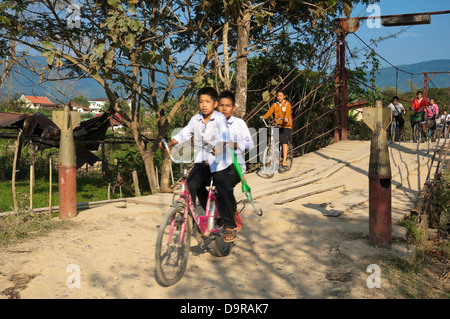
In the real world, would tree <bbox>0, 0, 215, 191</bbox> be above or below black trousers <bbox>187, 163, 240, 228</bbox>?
above

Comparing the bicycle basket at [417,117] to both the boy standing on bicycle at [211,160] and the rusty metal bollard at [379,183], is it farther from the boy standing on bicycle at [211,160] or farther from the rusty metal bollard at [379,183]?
the boy standing on bicycle at [211,160]

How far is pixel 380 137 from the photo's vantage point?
4.50 metres

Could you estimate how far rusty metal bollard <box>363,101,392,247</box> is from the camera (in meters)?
4.37

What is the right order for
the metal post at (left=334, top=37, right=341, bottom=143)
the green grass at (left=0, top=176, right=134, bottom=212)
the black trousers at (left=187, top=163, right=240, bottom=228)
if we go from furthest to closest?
1. the metal post at (left=334, top=37, right=341, bottom=143)
2. the green grass at (left=0, top=176, right=134, bottom=212)
3. the black trousers at (left=187, top=163, right=240, bottom=228)

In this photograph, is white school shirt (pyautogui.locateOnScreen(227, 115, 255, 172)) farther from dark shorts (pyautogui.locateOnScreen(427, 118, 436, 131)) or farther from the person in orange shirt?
dark shorts (pyautogui.locateOnScreen(427, 118, 436, 131))

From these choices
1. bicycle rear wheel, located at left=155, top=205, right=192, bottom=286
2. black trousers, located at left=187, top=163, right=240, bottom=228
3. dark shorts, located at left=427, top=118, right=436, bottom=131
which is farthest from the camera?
dark shorts, located at left=427, top=118, right=436, bottom=131

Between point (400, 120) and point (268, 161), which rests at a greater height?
point (400, 120)

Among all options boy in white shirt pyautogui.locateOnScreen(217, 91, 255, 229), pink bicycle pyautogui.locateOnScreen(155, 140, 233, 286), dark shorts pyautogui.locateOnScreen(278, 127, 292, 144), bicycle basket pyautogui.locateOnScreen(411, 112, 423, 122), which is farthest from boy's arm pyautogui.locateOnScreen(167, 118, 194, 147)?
bicycle basket pyautogui.locateOnScreen(411, 112, 423, 122)

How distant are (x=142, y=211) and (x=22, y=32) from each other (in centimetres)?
608

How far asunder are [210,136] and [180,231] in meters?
0.97

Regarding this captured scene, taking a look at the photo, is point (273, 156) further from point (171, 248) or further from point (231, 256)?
point (171, 248)

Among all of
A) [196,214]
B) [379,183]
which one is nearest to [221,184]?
[196,214]

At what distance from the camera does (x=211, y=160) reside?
4.12 meters
